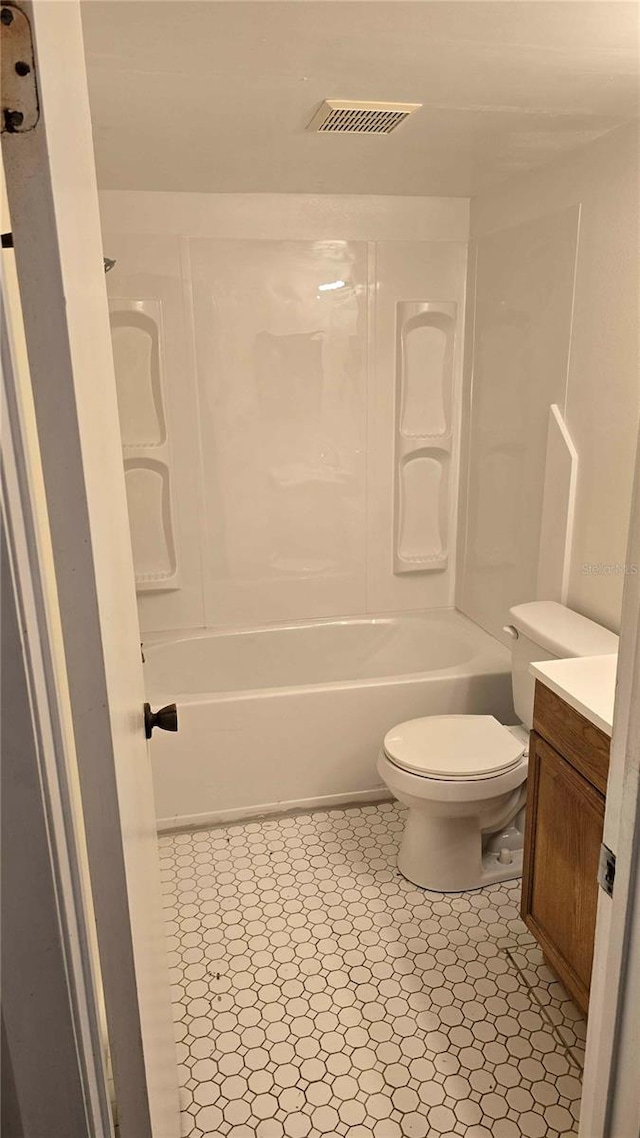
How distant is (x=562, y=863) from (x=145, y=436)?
7.30ft

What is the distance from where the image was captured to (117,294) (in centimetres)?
290

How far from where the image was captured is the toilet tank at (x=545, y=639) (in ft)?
6.87

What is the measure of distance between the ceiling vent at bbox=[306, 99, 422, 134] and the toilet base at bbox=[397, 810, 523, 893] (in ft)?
6.60

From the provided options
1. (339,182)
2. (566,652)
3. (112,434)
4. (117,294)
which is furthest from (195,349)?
(112,434)

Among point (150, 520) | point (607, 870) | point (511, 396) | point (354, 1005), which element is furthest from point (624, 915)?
point (150, 520)

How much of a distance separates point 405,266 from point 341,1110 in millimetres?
2949

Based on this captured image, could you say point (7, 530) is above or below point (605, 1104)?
above

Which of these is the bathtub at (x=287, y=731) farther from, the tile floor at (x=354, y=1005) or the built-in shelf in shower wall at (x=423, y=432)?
the built-in shelf in shower wall at (x=423, y=432)

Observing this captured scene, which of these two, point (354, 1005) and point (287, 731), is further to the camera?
point (287, 731)

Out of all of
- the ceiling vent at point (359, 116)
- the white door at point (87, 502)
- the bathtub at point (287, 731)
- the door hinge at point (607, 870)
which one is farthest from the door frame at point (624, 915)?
the bathtub at point (287, 731)

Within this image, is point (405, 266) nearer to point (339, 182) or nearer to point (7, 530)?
point (339, 182)

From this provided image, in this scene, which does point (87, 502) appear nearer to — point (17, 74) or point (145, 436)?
point (17, 74)

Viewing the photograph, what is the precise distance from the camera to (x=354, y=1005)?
1882 mm

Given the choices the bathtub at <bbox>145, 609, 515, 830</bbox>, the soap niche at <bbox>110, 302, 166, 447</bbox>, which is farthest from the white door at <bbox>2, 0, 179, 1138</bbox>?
the soap niche at <bbox>110, 302, 166, 447</bbox>
